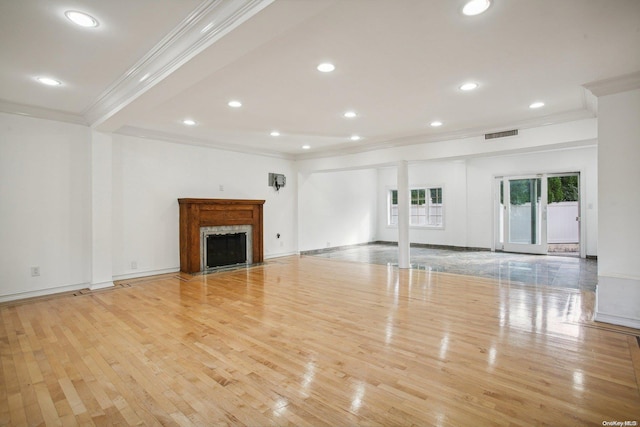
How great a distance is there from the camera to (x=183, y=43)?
8.25 ft

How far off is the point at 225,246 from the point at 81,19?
4836 mm

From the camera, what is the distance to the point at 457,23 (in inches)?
93.9

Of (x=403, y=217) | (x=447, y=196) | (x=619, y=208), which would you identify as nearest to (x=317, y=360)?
(x=619, y=208)

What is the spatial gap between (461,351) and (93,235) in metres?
5.14

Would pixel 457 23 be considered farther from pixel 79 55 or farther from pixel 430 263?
pixel 430 263

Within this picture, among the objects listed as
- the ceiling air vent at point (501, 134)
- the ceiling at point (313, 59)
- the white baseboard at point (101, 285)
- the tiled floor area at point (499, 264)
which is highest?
the ceiling at point (313, 59)

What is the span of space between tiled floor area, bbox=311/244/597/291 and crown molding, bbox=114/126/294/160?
304 centimetres

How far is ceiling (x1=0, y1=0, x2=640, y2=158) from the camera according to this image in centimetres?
221

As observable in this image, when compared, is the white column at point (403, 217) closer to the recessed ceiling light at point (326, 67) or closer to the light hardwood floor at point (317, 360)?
the light hardwood floor at point (317, 360)

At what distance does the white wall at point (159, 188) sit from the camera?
17.9ft

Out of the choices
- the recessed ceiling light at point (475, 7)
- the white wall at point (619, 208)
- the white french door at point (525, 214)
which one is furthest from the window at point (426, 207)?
the recessed ceiling light at point (475, 7)

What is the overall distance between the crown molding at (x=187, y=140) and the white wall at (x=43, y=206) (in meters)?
0.72

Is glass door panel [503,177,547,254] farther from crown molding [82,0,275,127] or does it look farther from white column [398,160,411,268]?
crown molding [82,0,275,127]

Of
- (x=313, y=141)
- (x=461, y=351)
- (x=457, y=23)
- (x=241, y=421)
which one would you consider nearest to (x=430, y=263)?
(x=313, y=141)
